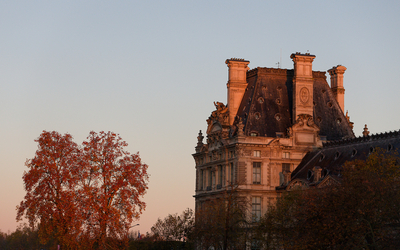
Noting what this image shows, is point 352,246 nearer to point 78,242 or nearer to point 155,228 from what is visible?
point 78,242

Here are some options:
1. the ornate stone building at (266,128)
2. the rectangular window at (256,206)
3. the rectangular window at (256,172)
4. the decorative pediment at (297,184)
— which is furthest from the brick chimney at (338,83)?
the decorative pediment at (297,184)

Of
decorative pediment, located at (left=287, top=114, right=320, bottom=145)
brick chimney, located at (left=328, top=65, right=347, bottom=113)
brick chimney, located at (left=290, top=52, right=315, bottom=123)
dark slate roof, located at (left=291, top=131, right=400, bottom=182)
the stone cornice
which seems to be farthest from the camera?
brick chimney, located at (left=328, top=65, right=347, bottom=113)

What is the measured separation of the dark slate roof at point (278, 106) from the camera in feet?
306

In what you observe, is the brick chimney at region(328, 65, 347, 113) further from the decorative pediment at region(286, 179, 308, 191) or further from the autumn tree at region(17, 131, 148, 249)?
the autumn tree at region(17, 131, 148, 249)

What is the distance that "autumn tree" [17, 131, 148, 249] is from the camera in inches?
2343

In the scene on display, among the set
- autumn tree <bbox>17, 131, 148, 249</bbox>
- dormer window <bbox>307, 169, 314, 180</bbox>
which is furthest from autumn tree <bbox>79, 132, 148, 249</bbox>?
dormer window <bbox>307, 169, 314, 180</bbox>

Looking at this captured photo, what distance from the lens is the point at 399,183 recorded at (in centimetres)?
5669

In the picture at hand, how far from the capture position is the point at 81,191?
60031 millimetres

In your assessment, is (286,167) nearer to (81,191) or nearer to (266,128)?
(266,128)

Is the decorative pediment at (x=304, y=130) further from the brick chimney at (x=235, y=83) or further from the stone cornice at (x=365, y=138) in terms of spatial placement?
the brick chimney at (x=235, y=83)

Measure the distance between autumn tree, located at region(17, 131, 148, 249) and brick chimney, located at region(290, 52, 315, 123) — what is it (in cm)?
3615

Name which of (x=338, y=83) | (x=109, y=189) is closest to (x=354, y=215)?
(x=109, y=189)

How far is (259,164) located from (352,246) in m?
36.5

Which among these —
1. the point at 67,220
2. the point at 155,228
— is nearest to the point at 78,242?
the point at 67,220
